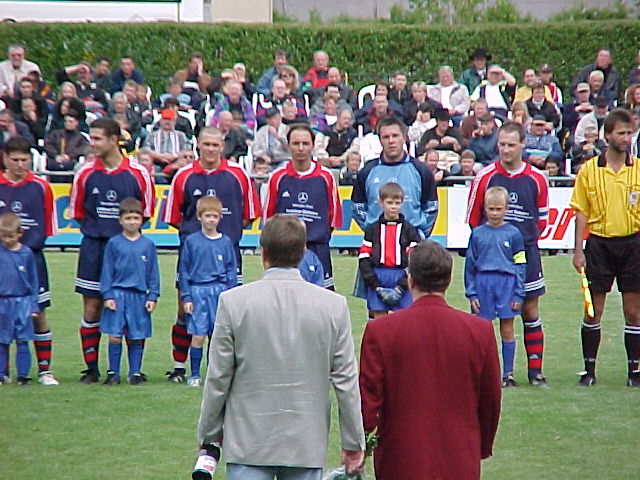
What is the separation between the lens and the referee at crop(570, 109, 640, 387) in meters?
9.60

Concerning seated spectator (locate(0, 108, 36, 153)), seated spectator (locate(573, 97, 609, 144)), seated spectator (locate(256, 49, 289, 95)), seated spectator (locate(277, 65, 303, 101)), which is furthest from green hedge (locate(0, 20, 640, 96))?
seated spectator (locate(0, 108, 36, 153))

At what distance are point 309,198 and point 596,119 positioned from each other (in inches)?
488

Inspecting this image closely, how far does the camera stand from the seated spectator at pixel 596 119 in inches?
828

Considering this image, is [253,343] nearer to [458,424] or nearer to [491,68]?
[458,424]

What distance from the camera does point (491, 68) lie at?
23.0m

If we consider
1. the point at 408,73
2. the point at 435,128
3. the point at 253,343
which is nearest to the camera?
the point at 253,343

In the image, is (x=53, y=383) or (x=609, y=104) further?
(x=609, y=104)

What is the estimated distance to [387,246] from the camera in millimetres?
9719

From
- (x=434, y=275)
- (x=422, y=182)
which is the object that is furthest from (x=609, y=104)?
(x=434, y=275)

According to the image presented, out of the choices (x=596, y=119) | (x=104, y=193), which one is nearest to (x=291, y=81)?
(x=596, y=119)

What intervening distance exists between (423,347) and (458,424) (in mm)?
380

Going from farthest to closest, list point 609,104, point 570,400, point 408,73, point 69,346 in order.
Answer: point 408,73, point 609,104, point 69,346, point 570,400

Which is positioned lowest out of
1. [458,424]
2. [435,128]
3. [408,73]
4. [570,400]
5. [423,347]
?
[570,400]

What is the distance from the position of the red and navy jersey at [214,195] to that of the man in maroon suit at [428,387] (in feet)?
16.9
